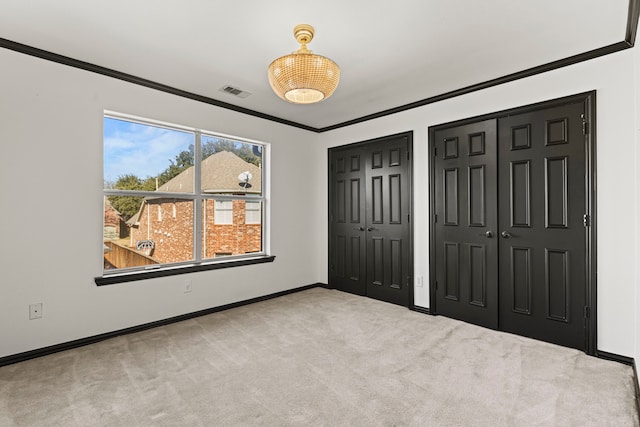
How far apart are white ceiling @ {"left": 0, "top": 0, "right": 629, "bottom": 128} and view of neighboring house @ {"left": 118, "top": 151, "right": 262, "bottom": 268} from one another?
1110 mm

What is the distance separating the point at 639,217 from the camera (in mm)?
2238

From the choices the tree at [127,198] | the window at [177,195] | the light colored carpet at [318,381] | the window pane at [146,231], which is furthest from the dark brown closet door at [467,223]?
the tree at [127,198]

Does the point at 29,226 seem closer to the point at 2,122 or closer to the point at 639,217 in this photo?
the point at 2,122

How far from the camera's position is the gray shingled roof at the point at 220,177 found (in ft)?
12.1

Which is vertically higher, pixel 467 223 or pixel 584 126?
pixel 584 126

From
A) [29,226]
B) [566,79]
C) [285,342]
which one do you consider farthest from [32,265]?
[566,79]

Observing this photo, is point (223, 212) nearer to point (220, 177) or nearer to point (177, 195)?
point (220, 177)

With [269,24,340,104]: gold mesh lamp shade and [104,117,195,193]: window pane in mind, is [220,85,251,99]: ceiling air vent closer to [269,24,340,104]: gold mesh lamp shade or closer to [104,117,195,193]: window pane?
[104,117,195,193]: window pane

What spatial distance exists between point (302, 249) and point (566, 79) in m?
3.65

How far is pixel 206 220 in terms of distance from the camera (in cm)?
391

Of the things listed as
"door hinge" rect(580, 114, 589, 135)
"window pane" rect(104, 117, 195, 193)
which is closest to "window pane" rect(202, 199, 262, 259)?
"window pane" rect(104, 117, 195, 193)

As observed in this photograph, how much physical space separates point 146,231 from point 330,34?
104 inches

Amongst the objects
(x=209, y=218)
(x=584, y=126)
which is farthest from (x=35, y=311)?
(x=584, y=126)

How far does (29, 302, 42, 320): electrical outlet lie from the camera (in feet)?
8.70
